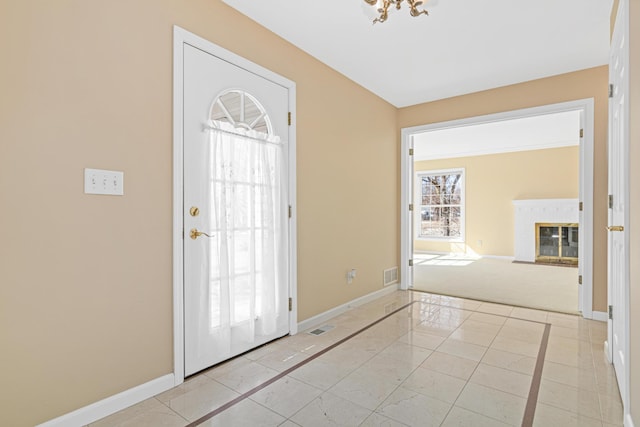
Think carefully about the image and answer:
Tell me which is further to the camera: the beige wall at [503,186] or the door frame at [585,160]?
the beige wall at [503,186]

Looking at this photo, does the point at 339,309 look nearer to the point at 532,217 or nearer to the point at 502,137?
the point at 502,137

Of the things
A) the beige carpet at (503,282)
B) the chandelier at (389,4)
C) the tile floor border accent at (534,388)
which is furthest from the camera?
the beige carpet at (503,282)

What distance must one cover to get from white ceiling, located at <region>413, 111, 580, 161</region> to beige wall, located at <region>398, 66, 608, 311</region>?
3.67 ft

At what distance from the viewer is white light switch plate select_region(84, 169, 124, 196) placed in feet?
5.50

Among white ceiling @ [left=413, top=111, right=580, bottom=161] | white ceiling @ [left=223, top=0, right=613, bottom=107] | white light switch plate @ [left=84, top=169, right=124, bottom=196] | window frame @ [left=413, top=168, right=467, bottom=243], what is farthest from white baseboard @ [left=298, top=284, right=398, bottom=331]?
window frame @ [left=413, top=168, right=467, bottom=243]

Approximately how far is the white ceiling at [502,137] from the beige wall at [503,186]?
0.66ft

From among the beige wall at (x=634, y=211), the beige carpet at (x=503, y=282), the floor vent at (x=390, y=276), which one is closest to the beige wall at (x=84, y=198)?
the beige wall at (x=634, y=211)

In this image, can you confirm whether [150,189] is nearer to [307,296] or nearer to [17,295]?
[17,295]

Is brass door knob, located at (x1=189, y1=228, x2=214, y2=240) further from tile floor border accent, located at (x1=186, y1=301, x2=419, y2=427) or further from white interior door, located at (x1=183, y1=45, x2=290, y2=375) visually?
tile floor border accent, located at (x1=186, y1=301, x2=419, y2=427)

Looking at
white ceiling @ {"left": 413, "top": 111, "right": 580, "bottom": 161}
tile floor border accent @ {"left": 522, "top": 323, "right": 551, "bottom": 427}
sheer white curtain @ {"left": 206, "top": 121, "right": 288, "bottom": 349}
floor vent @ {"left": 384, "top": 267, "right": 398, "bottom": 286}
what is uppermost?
white ceiling @ {"left": 413, "top": 111, "right": 580, "bottom": 161}

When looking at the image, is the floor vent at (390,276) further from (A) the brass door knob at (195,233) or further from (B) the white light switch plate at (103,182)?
(B) the white light switch plate at (103,182)

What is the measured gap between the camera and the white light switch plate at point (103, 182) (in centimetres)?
168

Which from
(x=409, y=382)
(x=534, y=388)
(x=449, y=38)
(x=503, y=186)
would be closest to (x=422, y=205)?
(x=503, y=186)

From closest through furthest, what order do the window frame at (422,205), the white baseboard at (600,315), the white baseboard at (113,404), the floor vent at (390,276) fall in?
the white baseboard at (113,404), the white baseboard at (600,315), the floor vent at (390,276), the window frame at (422,205)
